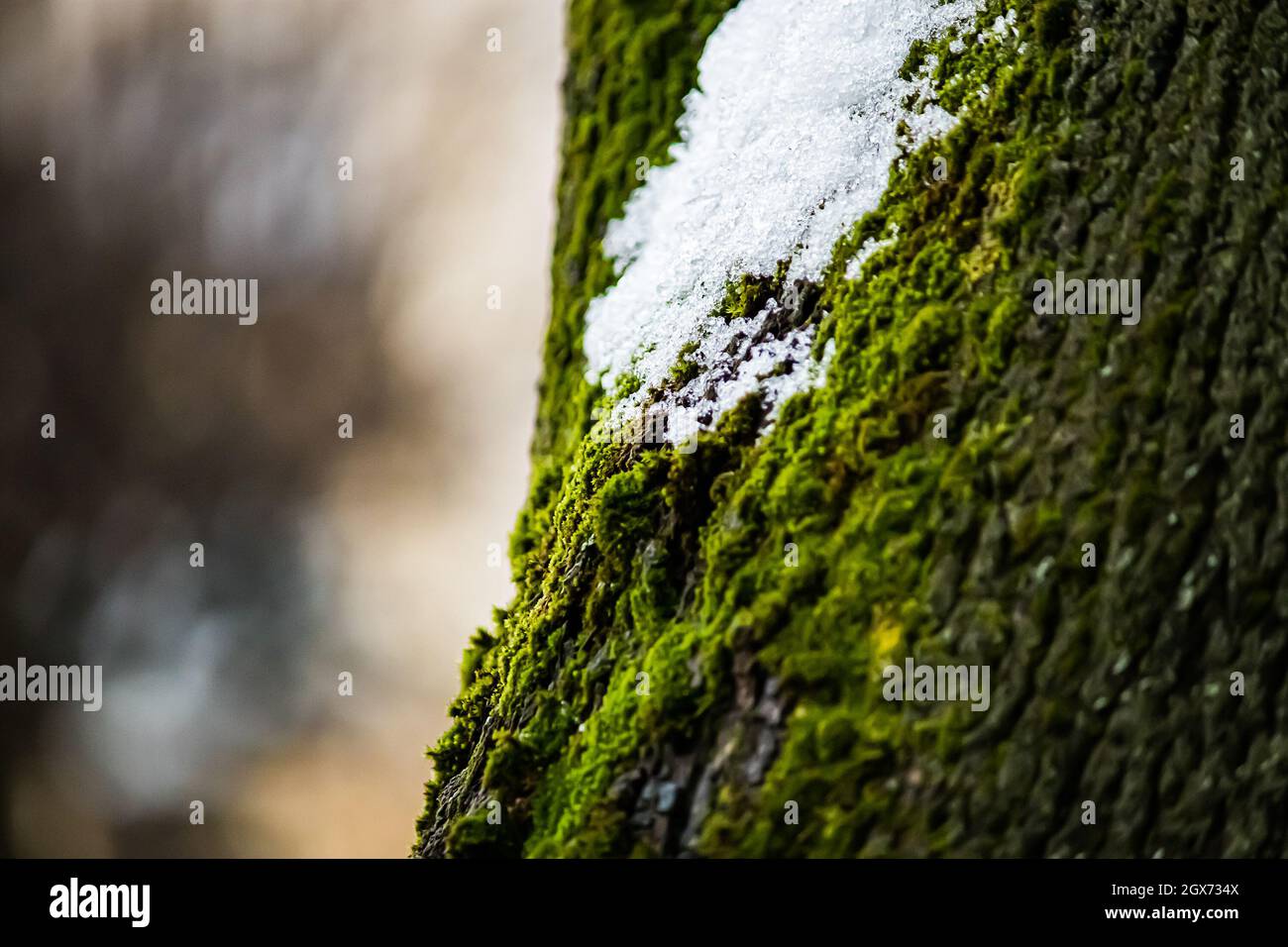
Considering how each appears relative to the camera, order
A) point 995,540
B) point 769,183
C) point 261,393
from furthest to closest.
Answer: point 261,393 < point 769,183 < point 995,540

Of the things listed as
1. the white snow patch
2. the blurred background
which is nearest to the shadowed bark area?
the white snow patch

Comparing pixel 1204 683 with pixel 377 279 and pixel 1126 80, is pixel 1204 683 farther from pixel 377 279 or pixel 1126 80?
pixel 377 279

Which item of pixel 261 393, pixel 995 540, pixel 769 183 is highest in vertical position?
pixel 769 183

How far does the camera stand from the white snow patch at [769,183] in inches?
75.7

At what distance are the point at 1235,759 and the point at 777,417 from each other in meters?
0.97

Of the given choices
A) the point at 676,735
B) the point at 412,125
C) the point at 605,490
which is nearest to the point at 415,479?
the point at 412,125

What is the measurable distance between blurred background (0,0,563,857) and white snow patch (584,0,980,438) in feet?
11.5

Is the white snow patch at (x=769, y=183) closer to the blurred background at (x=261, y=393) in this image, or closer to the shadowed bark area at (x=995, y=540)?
the shadowed bark area at (x=995, y=540)

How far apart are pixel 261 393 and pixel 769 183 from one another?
16.0 feet

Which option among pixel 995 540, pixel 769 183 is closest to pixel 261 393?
pixel 769 183

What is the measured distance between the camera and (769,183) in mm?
2084

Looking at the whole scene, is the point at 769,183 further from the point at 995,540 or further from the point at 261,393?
the point at 261,393

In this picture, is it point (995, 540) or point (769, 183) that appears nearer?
point (995, 540)
